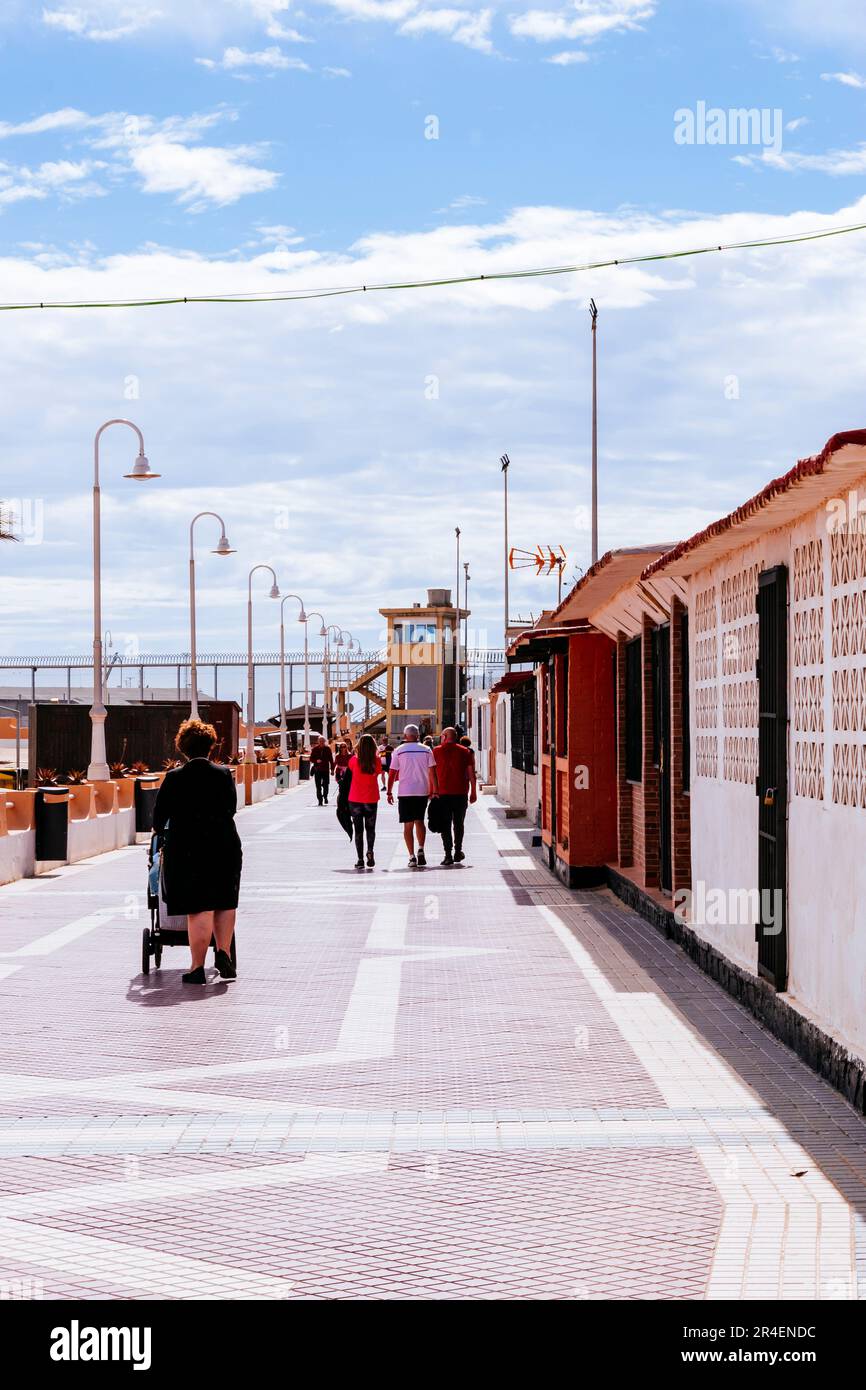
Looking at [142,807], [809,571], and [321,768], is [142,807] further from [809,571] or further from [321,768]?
[809,571]

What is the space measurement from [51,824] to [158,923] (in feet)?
30.9

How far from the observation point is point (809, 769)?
9.31 meters

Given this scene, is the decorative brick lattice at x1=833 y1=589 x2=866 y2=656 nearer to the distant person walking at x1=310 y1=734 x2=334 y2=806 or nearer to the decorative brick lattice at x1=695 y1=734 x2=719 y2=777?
the decorative brick lattice at x1=695 y1=734 x2=719 y2=777

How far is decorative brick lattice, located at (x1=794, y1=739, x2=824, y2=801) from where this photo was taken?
903cm

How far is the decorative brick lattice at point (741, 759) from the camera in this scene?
11.2 m

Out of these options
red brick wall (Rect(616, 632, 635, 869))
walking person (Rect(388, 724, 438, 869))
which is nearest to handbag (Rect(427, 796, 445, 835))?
walking person (Rect(388, 724, 438, 869))

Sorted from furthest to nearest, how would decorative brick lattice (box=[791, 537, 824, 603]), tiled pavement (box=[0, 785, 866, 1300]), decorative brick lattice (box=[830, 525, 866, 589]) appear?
decorative brick lattice (box=[791, 537, 824, 603]), decorative brick lattice (box=[830, 525, 866, 589]), tiled pavement (box=[0, 785, 866, 1300])

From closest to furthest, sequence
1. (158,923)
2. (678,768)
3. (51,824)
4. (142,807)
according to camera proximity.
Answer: (158,923), (678,768), (51,824), (142,807)

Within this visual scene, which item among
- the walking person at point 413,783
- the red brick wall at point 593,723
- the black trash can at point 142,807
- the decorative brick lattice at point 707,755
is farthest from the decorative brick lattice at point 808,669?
the black trash can at point 142,807

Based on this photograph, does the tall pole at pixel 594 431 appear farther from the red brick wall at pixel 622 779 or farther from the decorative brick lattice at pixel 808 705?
the decorative brick lattice at pixel 808 705

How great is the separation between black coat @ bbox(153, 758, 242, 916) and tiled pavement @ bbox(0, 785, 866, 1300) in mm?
608

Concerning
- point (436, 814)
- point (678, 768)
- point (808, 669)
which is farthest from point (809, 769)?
point (436, 814)
